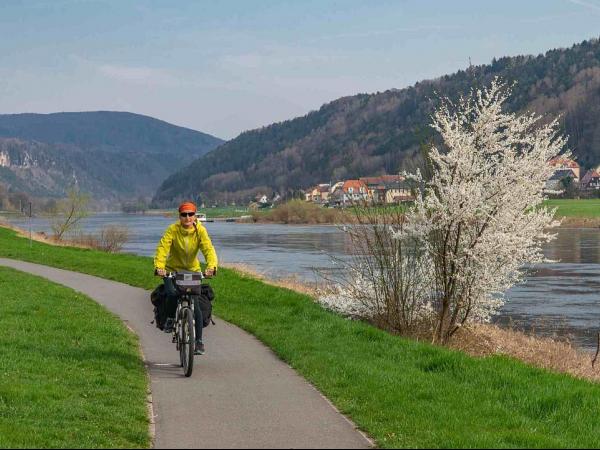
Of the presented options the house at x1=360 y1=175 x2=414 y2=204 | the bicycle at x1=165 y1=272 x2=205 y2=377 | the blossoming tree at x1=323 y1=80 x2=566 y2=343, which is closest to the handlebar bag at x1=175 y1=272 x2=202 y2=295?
the bicycle at x1=165 y1=272 x2=205 y2=377

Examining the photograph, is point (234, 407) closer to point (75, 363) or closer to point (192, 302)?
point (192, 302)

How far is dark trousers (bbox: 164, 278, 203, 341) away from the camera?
963cm

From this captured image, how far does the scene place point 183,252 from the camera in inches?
388

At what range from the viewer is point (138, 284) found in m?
21.3

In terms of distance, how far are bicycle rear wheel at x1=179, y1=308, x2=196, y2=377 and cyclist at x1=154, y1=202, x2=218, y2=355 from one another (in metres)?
0.18

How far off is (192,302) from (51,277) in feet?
47.7

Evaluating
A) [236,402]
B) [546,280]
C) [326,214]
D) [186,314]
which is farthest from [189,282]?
[326,214]

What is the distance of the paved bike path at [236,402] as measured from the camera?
21.0ft

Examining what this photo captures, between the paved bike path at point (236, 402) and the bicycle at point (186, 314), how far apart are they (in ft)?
0.73

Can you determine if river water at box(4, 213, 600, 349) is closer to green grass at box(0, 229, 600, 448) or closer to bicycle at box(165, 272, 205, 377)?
green grass at box(0, 229, 600, 448)

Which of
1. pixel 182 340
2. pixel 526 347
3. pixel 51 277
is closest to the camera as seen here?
pixel 182 340

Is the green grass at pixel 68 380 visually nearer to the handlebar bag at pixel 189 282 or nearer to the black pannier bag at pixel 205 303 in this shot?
the black pannier bag at pixel 205 303

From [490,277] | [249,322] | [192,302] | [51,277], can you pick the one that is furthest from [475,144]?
[51,277]

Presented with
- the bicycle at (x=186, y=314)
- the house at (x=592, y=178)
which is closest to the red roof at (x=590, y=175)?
the house at (x=592, y=178)
